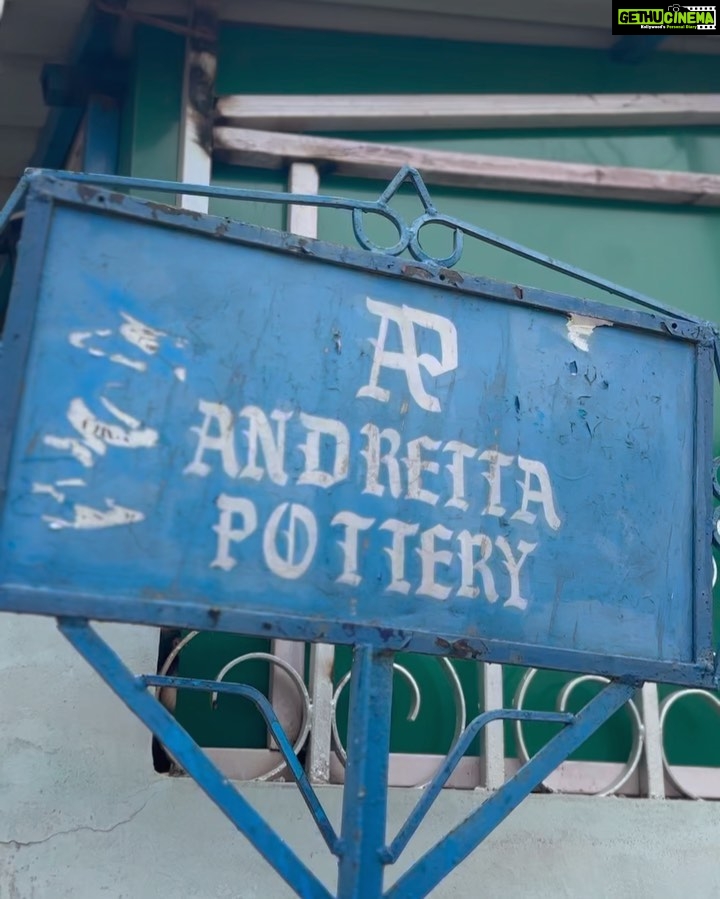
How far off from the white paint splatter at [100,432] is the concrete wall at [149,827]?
3.01ft

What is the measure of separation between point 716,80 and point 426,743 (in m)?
2.58

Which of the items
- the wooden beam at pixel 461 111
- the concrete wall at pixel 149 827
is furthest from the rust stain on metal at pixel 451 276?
the wooden beam at pixel 461 111

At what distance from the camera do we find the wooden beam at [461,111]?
3.57 metres

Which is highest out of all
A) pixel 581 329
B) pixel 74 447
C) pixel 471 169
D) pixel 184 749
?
pixel 471 169

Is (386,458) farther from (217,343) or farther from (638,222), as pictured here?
(638,222)

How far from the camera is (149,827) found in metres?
2.70

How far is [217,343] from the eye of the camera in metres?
2.22

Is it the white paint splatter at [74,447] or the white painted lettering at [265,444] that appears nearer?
the white paint splatter at [74,447]

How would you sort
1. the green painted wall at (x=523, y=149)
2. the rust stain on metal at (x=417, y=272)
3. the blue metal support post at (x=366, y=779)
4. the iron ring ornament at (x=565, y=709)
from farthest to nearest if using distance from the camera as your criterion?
1. the green painted wall at (x=523, y=149)
2. the iron ring ornament at (x=565, y=709)
3. the rust stain on metal at (x=417, y=272)
4. the blue metal support post at (x=366, y=779)

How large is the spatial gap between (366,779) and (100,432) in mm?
809

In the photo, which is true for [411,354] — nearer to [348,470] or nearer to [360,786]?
[348,470]

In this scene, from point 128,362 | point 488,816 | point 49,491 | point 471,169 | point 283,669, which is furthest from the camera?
point 471,169

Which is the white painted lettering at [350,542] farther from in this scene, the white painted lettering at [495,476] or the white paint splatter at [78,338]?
the white paint splatter at [78,338]

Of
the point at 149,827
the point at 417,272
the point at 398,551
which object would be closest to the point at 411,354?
the point at 417,272
